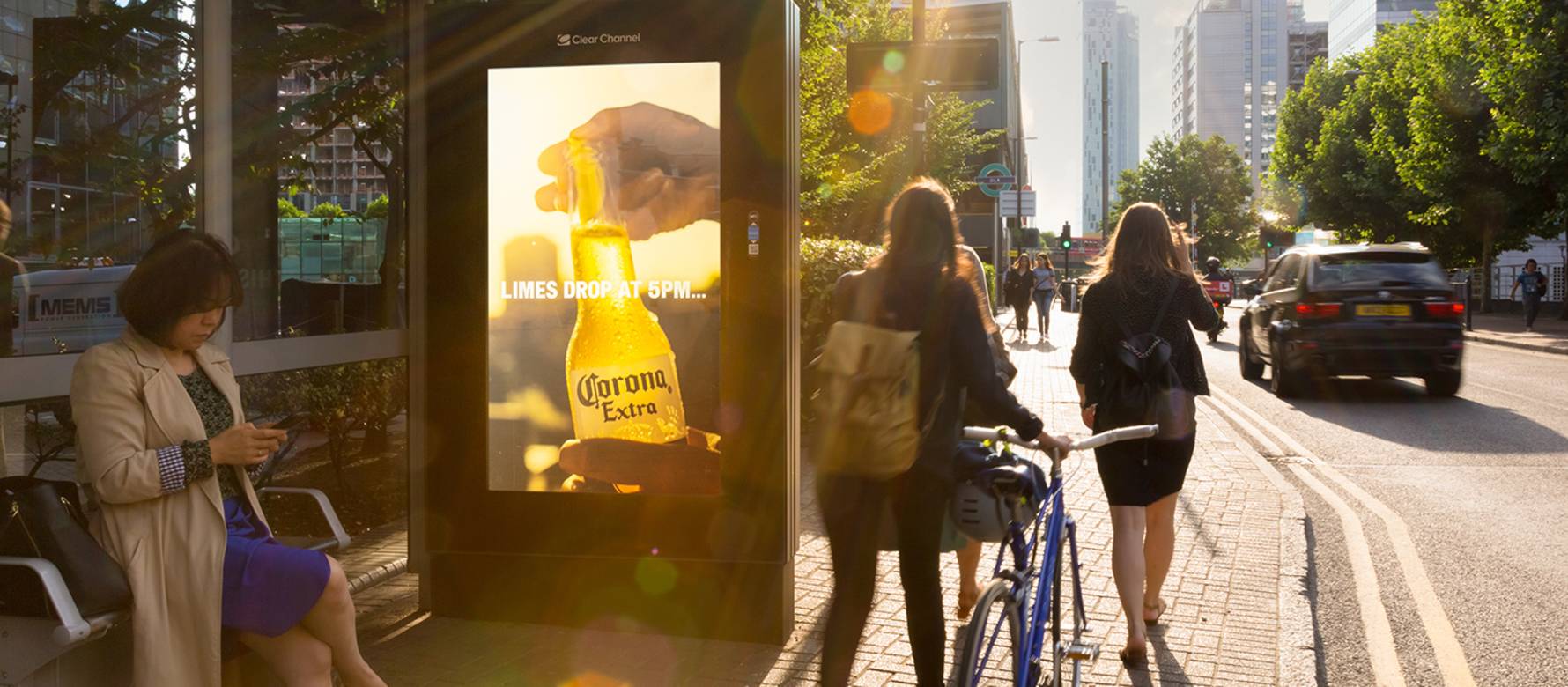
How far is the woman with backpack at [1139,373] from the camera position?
5035 millimetres

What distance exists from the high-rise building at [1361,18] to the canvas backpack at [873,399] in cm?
8508

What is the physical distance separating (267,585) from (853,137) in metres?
17.4

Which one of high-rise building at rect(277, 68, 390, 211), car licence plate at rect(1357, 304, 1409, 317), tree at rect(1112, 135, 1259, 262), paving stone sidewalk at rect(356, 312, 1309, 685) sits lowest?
paving stone sidewalk at rect(356, 312, 1309, 685)

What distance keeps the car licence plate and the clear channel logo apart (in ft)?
39.3

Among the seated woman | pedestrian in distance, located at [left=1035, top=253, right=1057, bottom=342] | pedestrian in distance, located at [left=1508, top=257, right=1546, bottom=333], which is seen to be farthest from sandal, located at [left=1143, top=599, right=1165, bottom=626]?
pedestrian in distance, located at [left=1508, top=257, right=1546, bottom=333]

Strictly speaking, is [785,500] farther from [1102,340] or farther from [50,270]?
[50,270]

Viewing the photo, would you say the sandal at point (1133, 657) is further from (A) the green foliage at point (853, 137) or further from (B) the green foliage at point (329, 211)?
(A) the green foliage at point (853, 137)

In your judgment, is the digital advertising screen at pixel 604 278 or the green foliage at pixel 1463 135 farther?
the green foliage at pixel 1463 135

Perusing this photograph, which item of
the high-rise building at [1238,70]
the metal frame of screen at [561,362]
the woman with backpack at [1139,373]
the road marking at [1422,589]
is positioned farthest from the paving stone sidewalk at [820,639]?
the high-rise building at [1238,70]

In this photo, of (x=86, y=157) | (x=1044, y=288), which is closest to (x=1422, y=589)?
(x=86, y=157)

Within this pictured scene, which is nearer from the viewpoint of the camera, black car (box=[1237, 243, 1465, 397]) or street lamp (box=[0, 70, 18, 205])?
street lamp (box=[0, 70, 18, 205])

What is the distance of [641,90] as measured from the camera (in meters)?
5.32

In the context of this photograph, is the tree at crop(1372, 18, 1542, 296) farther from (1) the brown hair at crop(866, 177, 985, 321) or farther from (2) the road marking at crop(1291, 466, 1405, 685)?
(1) the brown hair at crop(866, 177, 985, 321)

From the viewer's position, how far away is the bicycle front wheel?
331cm
